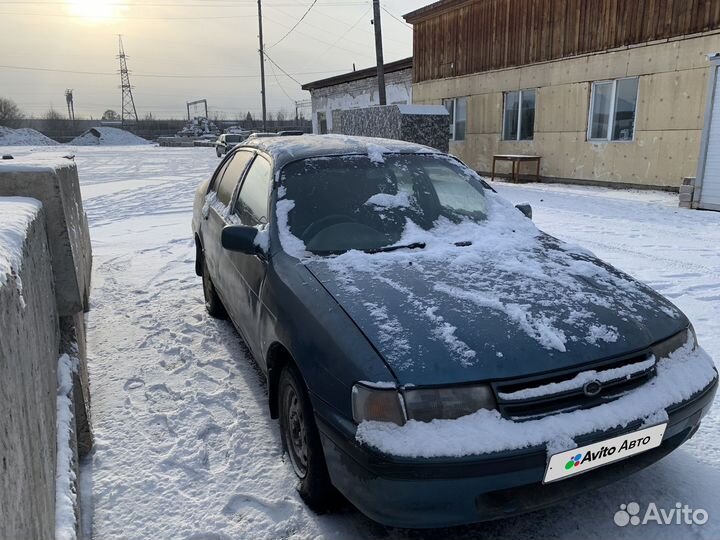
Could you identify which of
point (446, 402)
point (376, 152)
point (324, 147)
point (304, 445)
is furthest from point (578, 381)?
point (324, 147)

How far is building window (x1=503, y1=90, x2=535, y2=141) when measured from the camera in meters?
15.4

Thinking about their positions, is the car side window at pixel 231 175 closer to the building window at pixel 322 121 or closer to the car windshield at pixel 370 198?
the car windshield at pixel 370 198

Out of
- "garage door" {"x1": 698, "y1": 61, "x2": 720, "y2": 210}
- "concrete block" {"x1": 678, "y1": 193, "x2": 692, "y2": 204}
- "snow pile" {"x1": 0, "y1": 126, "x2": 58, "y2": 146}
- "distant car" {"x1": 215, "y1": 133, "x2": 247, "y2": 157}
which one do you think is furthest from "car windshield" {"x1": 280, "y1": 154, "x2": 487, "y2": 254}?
"snow pile" {"x1": 0, "y1": 126, "x2": 58, "y2": 146}

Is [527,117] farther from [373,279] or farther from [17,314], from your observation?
[17,314]

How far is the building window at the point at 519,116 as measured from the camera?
15.4 metres

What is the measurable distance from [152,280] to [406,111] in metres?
11.7

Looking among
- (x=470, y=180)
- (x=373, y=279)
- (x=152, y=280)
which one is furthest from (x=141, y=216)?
(x=373, y=279)

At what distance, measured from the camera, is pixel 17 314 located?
1.58m

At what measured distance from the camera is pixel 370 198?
10.4ft

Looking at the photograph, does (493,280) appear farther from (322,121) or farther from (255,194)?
(322,121)

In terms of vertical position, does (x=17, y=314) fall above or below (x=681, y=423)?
above

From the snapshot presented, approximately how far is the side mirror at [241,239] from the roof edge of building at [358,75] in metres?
20.3

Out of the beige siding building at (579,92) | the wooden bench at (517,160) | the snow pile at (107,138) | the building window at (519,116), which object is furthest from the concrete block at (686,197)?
the snow pile at (107,138)

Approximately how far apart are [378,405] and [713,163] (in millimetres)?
9875
